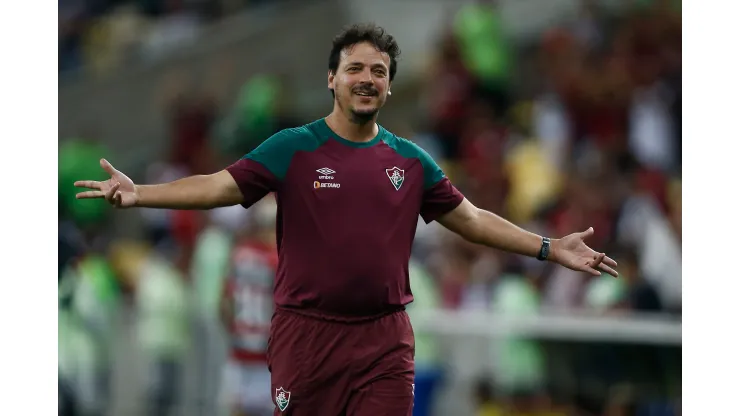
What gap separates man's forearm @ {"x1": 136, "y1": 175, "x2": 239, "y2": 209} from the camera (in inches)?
229

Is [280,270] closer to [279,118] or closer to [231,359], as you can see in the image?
[231,359]

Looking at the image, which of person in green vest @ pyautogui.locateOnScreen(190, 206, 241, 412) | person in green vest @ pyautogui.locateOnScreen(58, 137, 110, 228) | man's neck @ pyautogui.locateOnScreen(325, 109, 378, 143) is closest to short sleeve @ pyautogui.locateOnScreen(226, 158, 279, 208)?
man's neck @ pyautogui.locateOnScreen(325, 109, 378, 143)

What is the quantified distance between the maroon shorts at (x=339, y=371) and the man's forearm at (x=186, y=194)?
724mm

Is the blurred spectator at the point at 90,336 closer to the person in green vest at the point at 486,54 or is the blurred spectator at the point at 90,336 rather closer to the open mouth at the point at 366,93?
the person in green vest at the point at 486,54

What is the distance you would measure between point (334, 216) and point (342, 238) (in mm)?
117

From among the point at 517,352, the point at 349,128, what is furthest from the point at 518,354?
the point at 349,128

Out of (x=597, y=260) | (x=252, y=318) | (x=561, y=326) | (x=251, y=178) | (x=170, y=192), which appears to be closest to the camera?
(x=170, y=192)

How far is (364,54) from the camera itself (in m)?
6.11

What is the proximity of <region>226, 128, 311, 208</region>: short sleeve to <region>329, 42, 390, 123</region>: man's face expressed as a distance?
0.31 metres

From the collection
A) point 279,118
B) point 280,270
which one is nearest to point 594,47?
point 279,118

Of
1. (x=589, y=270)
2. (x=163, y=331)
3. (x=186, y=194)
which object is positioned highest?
(x=186, y=194)

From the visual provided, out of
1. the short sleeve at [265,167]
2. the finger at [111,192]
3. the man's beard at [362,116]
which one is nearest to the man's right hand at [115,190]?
the finger at [111,192]

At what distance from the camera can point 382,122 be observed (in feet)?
55.8

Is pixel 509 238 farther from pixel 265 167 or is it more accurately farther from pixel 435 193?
pixel 265 167
